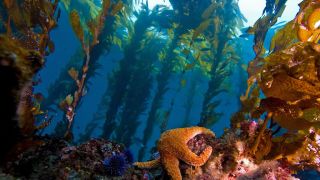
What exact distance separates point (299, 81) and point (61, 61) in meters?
44.2

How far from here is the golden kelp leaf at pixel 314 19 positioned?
2926mm

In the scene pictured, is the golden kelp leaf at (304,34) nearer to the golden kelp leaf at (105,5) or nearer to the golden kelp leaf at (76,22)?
the golden kelp leaf at (76,22)

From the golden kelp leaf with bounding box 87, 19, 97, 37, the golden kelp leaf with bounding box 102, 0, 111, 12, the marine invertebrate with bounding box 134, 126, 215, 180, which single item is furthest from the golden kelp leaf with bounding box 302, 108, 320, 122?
the golden kelp leaf with bounding box 102, 0, 111, 12

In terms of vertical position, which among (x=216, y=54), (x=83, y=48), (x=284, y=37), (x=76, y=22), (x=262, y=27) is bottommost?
(x=83, y=48)

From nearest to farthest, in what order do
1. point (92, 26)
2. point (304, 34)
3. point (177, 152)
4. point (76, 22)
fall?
point (177, 152)
point (304, 34)
point (76, 22)
point (92, 26)

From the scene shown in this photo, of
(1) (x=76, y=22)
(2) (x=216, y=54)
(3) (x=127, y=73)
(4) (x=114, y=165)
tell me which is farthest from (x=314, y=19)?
(3) (x=127, y=73)

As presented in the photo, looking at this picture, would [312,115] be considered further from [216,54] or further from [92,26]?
[216,54]

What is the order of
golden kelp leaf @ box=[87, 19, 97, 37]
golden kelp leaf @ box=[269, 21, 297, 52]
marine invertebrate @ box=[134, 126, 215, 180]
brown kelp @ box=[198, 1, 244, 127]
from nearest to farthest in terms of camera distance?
marine invertebrate @ box=[134, 126, 215, 180] → golden kelp leaf @ box=[269, 21, 297, 52] → golden kelp leaf @ box=[87, 19, 97, 37] → brown kelp @ box=[198, 1, 244, 127]

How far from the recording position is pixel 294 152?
295cm

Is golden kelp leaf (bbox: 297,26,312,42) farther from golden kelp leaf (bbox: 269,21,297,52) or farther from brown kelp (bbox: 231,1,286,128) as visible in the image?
brown kelp (bbox: 231,1,286,128)

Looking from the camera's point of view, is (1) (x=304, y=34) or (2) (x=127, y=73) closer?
(1) (x=304, y=34)

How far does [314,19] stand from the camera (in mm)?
2932

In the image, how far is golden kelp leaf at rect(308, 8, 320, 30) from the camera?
9.60ft

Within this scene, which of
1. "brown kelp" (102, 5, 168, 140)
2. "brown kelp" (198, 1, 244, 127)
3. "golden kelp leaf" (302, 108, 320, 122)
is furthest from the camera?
"brown kelp" (102, 5, 168, 140)
